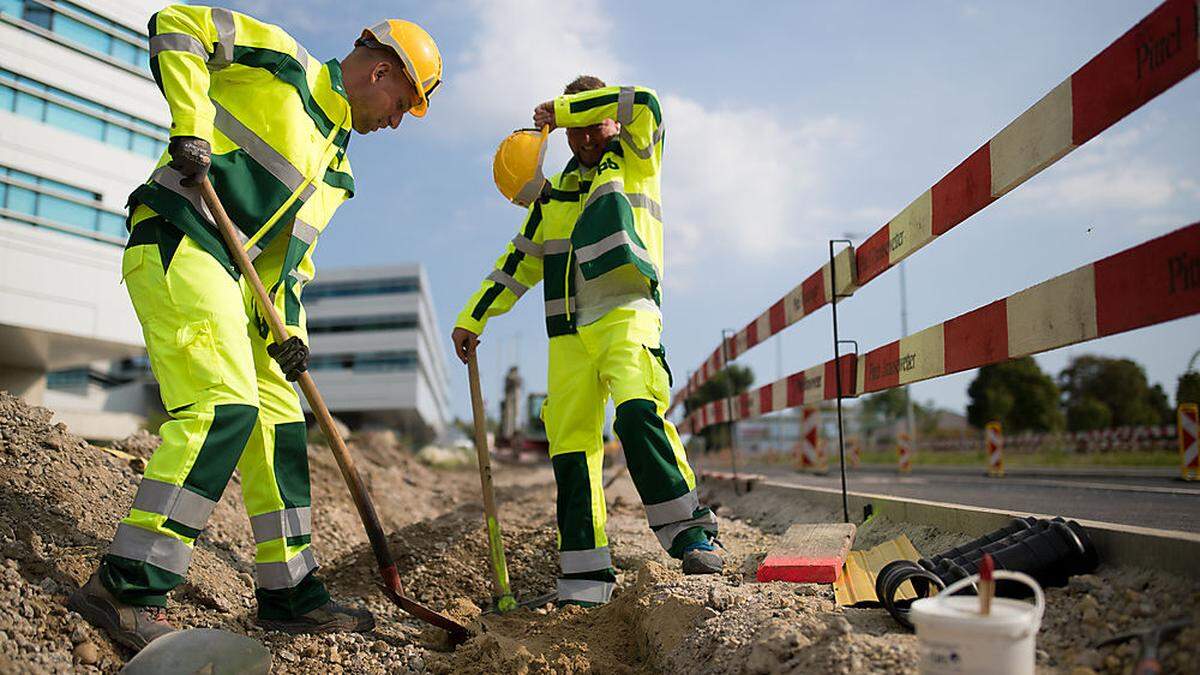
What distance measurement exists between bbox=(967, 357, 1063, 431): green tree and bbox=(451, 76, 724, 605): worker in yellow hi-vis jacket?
130 ft

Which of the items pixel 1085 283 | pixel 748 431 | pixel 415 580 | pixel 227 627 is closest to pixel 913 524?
pixel 1085 283

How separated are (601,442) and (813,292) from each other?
5.58 feet

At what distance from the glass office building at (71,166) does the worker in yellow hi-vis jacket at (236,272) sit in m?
19.5

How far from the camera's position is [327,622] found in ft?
10.4

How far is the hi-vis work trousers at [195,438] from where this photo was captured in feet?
8.33

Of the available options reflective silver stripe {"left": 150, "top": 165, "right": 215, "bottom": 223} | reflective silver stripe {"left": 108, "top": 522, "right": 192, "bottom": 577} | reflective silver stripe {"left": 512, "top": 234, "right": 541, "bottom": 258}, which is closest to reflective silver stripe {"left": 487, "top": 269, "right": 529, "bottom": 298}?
reflective silver stripe {"left": 512, "top": 234, "right": 541, "bottom": 258}

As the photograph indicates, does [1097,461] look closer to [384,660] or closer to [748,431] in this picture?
[384,660]

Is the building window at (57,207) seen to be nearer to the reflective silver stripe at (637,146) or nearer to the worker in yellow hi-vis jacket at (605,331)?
the worker in yellow hi-vis jacket at (605,331)

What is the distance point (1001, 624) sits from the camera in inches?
60.4

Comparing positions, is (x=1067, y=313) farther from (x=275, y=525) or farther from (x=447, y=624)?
(x=275, y=525)

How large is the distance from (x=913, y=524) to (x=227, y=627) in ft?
9.43

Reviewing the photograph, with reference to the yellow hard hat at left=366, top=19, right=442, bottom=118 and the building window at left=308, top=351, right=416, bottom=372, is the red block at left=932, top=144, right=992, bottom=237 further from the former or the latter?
the building window at left=308, top=351, right=416, bottom=372

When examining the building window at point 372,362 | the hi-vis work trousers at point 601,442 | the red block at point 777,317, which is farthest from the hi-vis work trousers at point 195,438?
the building window at point 372,362

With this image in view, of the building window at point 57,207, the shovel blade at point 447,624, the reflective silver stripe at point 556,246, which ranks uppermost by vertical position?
the building window at point 57,207
